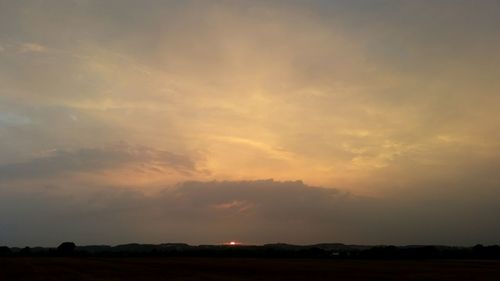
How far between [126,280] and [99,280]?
1.90m

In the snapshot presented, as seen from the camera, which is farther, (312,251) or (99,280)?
(312,251)

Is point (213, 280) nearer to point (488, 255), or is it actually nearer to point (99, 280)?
point (99, 280)

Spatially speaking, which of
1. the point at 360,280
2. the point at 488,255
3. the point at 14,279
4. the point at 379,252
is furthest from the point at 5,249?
the point at 360,280

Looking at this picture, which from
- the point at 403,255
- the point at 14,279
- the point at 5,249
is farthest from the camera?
the point at 5,249

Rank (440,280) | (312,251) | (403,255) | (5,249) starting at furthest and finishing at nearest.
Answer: (5,249), (312,251), (403,255), (440,280)

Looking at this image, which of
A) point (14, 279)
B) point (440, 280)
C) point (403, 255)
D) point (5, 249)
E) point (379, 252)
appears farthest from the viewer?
point (5, 249)

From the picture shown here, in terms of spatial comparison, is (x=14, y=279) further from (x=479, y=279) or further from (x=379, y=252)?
(x=379, y=252)

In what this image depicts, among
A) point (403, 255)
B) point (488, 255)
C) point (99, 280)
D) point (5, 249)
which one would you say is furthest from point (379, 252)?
point (5, 249)

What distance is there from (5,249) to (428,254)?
14782 centimetres

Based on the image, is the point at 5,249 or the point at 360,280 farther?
the point at 5,249

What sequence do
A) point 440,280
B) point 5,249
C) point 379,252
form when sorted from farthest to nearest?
point 5,249
point 379,252
point 440,280

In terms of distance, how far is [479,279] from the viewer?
4116 cm

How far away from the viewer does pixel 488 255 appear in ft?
374

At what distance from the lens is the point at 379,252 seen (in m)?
116
